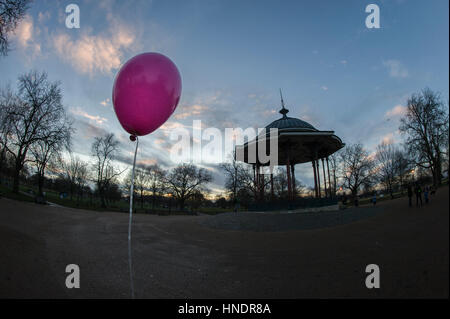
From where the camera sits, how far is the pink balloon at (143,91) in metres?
3.26

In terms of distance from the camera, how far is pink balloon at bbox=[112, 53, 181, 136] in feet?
10.7

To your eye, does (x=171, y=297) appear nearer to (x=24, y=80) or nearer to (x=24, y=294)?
(x=24, y=294)

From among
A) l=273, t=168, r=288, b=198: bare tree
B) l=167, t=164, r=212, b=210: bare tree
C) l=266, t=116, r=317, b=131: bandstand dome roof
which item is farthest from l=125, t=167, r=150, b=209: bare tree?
l=266, t=116, r=317, b=131: bandstand dome roof

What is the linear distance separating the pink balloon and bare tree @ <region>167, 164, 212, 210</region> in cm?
4591

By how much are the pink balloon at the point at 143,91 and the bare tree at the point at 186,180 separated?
45.9 meters

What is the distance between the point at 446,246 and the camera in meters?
2.03

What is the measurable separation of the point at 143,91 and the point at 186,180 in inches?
1862

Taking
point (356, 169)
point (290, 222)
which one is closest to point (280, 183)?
point (356, 169)

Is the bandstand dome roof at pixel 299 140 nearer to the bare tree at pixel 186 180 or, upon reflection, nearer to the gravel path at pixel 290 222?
the gravel path at pixel 290 222

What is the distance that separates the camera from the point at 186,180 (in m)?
49.2

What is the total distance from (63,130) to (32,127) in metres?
3.32

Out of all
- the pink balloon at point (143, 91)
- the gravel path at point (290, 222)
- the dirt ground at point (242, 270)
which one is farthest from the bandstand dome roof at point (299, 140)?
the pink balloon at point (143, 91)

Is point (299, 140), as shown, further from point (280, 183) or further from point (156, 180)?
point (156, 180)
